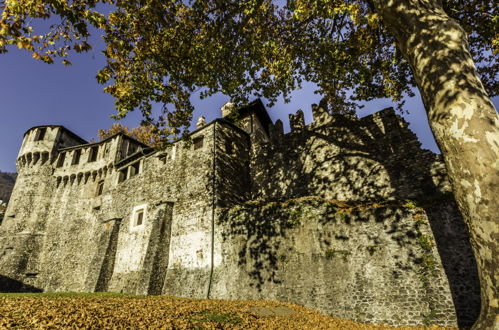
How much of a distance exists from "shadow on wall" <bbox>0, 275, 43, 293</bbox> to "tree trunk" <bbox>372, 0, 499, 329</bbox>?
29.5 metres

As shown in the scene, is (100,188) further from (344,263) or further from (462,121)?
(462,121)

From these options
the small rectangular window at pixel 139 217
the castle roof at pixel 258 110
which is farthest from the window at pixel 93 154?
the castle roof at pixel 258 110

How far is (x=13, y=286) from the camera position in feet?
70.8

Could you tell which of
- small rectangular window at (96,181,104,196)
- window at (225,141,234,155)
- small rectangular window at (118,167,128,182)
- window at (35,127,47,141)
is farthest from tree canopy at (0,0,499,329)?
Answer: window at (35,127,47,141)

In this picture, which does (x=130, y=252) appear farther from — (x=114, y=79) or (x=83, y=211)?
(x=114, y=79)

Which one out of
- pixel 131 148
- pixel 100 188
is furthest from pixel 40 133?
pixel 131 148

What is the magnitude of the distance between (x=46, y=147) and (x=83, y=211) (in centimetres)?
1028

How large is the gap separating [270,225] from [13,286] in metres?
25.3

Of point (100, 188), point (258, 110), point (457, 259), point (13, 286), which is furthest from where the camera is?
point (100, 188)

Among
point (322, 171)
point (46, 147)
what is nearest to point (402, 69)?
point (322, 171)

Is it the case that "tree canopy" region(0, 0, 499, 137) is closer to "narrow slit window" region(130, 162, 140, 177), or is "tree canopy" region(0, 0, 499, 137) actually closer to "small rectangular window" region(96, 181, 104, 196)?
"narrow slit window" region(130, 162, 140, 177)

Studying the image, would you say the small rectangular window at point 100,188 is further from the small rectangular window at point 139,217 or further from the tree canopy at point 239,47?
the tree canopy at point 239,47

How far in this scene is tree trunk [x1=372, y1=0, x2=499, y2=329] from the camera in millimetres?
3719

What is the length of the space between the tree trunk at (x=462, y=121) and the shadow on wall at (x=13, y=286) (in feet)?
96.9
